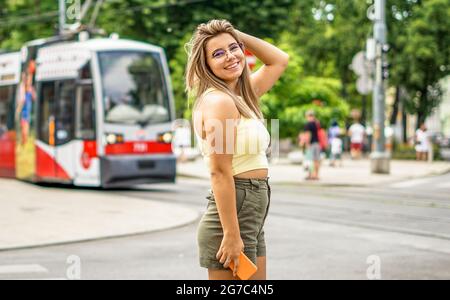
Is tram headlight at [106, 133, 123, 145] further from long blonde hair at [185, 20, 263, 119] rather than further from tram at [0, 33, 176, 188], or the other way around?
long blonde hair at [185, 20, 263, 119]

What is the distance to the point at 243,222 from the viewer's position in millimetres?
3852

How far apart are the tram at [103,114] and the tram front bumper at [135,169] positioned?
19 millimetres

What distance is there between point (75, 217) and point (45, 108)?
7059 mm

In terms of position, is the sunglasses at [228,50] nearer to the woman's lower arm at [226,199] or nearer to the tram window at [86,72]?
the woman's lower arm at [226,199]

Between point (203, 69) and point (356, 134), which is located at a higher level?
point (203, 69)

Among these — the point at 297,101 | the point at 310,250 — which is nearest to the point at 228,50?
the point at 310,250

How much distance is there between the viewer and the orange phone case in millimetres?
3762

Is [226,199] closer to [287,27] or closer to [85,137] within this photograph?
[85,137]

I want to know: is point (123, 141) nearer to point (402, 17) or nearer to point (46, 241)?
point (46, 241)

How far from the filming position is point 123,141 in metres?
→ 17.3

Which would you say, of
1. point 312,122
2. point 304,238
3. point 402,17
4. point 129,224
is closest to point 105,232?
point 129,224

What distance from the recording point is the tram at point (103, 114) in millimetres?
17156

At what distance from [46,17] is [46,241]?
31993 millimetres

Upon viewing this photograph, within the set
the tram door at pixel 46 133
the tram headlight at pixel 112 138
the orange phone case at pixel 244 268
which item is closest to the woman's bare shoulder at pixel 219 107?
the orange phone case at pixel 244 268
